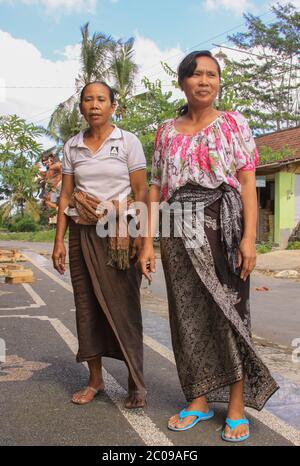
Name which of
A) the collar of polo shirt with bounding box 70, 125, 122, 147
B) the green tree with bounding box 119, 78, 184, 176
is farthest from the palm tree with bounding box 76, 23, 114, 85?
the collar of polo shirt with bounding box 70, 125, 122, 147

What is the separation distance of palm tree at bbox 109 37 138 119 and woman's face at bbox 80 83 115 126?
26205 mm

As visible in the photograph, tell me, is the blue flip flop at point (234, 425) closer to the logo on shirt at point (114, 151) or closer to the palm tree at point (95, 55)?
the logo on shirt at point (114, 151)

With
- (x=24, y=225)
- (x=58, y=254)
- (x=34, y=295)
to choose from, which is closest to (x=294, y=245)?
(x=34, y=295)

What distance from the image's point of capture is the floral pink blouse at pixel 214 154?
324 centimetres

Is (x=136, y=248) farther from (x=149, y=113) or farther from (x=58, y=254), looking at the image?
(x=149, y=113)

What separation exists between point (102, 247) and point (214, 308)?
88 cm

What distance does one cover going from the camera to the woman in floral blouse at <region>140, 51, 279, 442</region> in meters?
3.25

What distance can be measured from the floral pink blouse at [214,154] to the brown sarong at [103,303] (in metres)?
0.72

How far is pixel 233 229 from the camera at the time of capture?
328cm

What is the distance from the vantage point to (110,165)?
3.73 metres

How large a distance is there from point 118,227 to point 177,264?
0.52 meters

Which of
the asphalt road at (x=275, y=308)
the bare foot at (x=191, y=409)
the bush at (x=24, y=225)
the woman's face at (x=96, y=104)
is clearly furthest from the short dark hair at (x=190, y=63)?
the bush at (x=24, y=225)

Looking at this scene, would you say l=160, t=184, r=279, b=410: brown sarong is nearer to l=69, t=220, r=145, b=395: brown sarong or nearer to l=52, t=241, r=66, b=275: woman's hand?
l=69, t=220, r=145, b=395: brown sarong

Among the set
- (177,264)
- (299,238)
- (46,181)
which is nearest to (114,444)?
(177,264)
